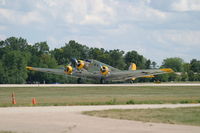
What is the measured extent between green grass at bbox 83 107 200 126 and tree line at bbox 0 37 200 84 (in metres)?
71.1

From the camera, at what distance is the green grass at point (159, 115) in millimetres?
22016

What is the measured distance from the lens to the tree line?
4072 inches

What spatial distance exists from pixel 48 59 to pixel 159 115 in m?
104

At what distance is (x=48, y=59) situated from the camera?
126 metres

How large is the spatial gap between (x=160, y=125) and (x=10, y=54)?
93.2 m

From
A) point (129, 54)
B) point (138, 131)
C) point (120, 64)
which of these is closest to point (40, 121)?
point (138, 131)

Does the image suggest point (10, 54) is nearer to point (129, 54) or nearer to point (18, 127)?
point (129, 54)

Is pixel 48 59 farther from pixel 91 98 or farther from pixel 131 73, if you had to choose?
pixel 91 98

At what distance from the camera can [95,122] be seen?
2100 centimetres

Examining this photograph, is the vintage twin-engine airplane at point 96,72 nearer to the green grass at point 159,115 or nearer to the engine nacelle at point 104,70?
the engine nacelle at point 104,70

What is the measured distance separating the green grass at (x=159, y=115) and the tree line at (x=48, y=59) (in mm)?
71132

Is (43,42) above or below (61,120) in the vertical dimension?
above

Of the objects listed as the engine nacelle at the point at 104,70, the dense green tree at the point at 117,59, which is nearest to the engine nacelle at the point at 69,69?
the engine nacelle at the point at 104,70

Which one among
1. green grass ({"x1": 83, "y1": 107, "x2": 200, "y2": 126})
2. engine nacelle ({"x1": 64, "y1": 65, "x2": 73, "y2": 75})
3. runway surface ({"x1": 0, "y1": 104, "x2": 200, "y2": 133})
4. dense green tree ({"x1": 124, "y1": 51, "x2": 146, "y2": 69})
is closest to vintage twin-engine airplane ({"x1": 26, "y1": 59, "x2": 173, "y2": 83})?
engine nacelle ({"x1": 64, "y1": 65, "x2": 73, "y2": 75})
